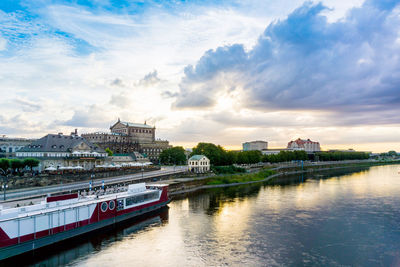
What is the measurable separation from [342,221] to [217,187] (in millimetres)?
45253

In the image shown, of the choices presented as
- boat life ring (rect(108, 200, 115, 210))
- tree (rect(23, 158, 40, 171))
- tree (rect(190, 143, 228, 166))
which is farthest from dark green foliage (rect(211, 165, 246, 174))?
boat life ring (rect(108, 200, 115, 210))

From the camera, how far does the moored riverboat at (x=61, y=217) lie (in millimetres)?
29547

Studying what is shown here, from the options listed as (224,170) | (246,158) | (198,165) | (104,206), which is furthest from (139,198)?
(246,158)

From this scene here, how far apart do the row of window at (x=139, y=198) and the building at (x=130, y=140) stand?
100 metres

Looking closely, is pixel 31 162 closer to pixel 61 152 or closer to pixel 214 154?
pixel 61 152

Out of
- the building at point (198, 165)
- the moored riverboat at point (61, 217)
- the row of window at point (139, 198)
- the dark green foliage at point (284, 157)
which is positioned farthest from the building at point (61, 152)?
the dark green foliage at point (284, 157)

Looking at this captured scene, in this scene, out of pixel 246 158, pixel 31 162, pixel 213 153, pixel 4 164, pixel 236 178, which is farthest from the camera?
pixel 246 158

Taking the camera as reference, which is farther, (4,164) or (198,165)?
(198,165)

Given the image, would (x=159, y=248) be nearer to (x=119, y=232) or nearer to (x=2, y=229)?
(x=119, y=232)

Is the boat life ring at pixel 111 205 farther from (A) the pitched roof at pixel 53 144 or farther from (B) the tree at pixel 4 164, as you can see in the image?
(A) the pitched roof at pixel 53 144

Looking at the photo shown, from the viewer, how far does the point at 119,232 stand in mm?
40062

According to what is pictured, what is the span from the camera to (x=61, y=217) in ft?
114

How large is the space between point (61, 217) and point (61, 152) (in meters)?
50.4

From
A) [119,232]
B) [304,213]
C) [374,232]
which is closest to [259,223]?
[304,213]
